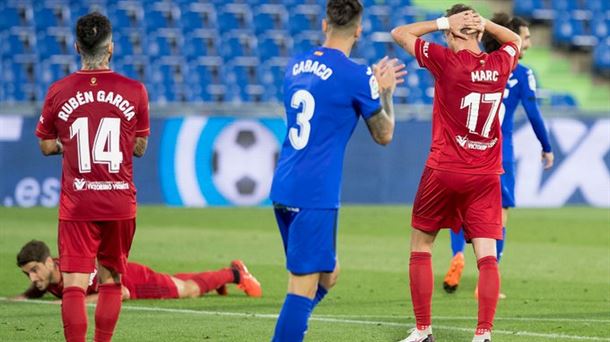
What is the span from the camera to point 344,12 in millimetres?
6816

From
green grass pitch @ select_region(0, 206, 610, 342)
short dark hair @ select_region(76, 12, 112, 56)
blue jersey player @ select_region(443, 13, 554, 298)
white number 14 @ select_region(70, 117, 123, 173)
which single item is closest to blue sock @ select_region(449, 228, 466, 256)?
green grass pitch @ select_region(0, 206, 610, 342)

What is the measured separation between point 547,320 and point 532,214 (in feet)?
35.1

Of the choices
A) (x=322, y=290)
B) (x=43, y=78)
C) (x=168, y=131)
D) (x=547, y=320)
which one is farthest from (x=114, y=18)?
(x=322, y=290)

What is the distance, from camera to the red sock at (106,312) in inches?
287

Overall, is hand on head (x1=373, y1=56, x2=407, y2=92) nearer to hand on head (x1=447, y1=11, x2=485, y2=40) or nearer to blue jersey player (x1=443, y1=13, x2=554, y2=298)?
hand on head (x1=447, y1=11, x2=485, y2=40)

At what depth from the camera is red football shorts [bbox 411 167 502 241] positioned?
817 centimetres

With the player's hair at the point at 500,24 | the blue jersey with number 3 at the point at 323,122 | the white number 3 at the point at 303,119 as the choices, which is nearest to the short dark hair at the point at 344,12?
the blue jersey with number 3 at the point at 323,122

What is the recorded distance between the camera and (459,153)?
8.21 m

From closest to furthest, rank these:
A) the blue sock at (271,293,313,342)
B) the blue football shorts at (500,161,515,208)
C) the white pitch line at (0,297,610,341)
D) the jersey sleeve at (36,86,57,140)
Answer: the blue sock at (271,293,313,342) → the jersey sleeve at (36,86,57,140) → the white pitch line at (0,297,610,341) → the blue football shorts at (500,161,515,208)

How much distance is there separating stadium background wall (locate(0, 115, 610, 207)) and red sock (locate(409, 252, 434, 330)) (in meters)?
12.0

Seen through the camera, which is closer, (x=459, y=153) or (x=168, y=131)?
(x=459, y=153)

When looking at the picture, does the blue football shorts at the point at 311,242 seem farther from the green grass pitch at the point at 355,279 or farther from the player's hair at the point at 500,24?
the player's hair at the point at 500,24

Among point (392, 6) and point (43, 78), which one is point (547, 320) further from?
point (392, 6)

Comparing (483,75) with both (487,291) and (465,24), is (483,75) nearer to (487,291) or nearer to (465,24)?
(465,24)
